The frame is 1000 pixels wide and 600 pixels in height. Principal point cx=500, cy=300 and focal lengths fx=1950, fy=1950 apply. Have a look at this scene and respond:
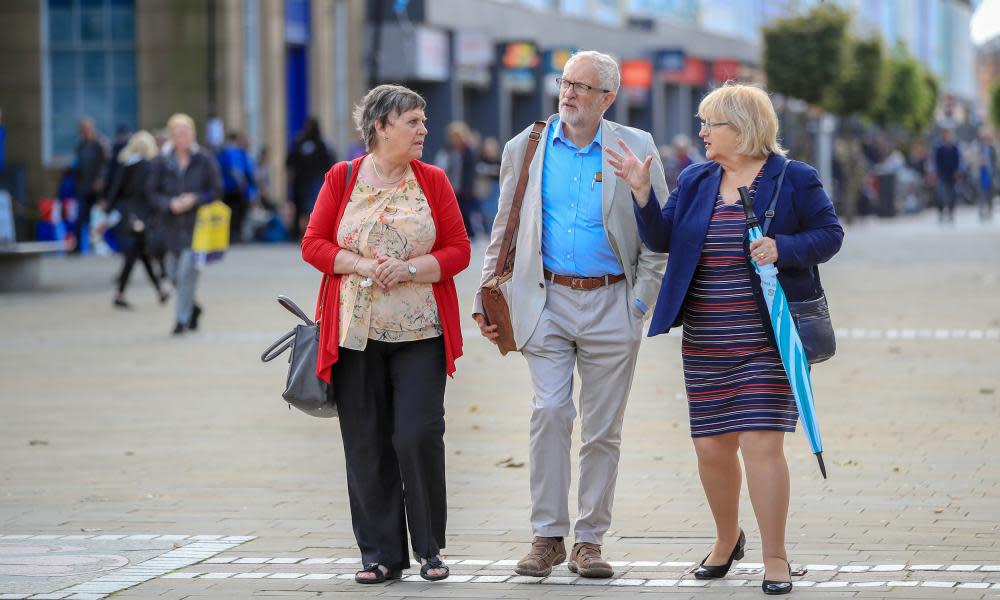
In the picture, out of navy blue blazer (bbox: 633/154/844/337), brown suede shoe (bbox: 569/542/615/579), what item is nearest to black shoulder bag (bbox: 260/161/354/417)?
brown suede shoe (bbox: 569/542/615/579)

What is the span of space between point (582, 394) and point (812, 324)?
2.91 ft

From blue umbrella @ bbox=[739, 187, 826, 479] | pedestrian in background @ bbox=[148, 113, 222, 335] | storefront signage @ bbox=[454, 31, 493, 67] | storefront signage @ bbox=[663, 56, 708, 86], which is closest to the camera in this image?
blue umbrella @ bbox=[739, 187, 826, 479]

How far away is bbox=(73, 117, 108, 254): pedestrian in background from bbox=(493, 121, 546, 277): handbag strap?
1979 cm

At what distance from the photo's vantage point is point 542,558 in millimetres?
6535

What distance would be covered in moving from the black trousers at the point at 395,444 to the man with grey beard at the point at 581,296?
0.34 meters

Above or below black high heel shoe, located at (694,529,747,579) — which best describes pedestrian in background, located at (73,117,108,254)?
above

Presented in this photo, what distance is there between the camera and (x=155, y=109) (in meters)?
31.0

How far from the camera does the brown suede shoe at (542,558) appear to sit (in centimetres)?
651

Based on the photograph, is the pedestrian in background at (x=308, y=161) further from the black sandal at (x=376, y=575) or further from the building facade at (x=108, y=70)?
the black sandal at (x=376, y=575)

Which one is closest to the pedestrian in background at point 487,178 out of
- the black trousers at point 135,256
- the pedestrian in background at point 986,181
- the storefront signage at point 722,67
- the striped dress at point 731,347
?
the pedestrian in background at point 986,181

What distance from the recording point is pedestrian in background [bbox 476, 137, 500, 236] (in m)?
31.8

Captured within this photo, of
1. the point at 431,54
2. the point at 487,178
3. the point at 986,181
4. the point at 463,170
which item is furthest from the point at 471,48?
the point at 986,181

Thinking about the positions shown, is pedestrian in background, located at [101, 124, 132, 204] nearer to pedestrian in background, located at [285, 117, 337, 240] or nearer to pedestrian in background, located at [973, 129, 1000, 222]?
pedestrian in background, located at [285, 117, 337, 240]

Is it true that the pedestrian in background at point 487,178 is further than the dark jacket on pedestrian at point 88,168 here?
Yes
